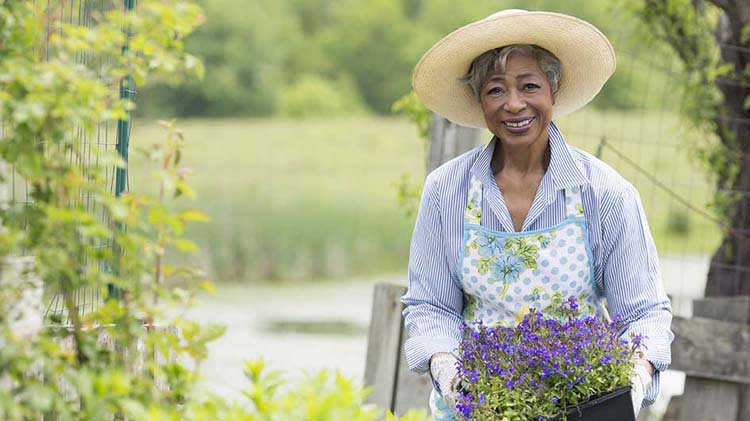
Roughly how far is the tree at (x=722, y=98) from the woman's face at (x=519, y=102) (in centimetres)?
176

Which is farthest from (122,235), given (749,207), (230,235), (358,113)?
(358,113)

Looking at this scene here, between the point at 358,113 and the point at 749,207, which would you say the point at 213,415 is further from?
the point at 358,113

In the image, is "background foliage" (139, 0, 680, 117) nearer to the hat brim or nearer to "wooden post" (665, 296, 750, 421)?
"wooden post" (665, 296, 750, 421)

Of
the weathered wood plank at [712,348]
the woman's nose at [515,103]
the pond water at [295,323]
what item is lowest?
the pond water at [295,323]

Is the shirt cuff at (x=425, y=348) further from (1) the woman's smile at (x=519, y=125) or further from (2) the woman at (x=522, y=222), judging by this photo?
(1) the woman's smile at (x=519, y=125)

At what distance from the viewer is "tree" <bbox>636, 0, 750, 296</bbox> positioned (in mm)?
4145

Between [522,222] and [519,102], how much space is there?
0.91ft

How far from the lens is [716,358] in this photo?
3.80 meters

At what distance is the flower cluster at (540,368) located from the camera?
2.11 meters

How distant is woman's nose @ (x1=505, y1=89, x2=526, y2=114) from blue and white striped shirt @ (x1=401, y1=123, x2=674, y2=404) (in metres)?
0.16

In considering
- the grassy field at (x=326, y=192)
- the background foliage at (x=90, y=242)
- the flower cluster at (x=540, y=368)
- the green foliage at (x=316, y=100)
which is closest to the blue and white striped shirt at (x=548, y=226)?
the flower cluster at (x=540, y=368)

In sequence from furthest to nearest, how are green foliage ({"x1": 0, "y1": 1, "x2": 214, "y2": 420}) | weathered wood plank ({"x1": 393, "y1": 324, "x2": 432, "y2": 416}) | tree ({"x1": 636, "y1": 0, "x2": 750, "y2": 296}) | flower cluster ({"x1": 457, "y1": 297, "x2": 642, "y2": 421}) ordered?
1. tree ({"x1": 636, "y1": 0, "x2": 750, "y2": 296})
2. weathered wood plank ({"x1": 393, "y1": 324, "x2": 432, "y2": 416})
3. flower cluster ({"x1": 457, "y1": 297, "x2": 642, "y2": 421})
4. green foliage ({"x1": 0, "y1": 1, "x2": 214, "y2": 420})

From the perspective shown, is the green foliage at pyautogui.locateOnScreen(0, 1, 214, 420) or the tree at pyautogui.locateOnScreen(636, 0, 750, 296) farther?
the tree at pyautogui.locateOnScreen(636, 0, 750, 296)

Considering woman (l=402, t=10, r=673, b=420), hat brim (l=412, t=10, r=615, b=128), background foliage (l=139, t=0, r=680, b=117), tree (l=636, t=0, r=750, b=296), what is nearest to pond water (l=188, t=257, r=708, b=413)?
tree (l=636, t=0, r=750, b=296)
